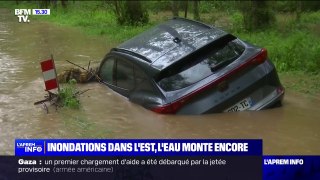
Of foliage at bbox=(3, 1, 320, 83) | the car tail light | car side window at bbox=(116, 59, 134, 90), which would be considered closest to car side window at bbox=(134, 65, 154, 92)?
car side window at bbox=(116, 59, 134, 90)

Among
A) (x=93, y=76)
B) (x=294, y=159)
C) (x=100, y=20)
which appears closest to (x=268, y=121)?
(x=294, y=159)

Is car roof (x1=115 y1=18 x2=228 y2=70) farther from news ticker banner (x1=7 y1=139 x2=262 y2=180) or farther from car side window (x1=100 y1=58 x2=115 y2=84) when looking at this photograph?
news ticker banner (x1=7 y1=139 x2=262 y2=180)

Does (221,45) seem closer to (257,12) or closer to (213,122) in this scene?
(213,122)

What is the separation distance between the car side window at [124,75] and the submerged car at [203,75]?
0.20 m

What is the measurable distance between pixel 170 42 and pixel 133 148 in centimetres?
184

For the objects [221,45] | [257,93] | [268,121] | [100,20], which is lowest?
[100,20]

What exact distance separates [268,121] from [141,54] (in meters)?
1.91

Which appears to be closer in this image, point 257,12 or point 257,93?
point 257,93

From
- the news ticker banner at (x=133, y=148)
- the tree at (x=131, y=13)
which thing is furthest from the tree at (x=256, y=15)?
the news ticker banner at (x=133, y=148)

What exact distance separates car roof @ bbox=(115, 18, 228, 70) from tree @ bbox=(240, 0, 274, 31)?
846cm

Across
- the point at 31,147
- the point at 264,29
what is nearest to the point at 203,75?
the point at 31,147

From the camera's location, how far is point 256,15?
1495 centimetres

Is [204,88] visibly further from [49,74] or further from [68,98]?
[49,74]

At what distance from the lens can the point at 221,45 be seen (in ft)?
20.1
